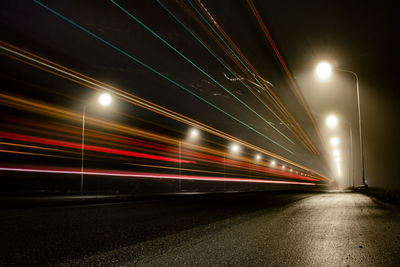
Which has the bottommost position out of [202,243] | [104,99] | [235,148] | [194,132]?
[202,243]

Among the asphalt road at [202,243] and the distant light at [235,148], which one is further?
the distant light at [235,148]

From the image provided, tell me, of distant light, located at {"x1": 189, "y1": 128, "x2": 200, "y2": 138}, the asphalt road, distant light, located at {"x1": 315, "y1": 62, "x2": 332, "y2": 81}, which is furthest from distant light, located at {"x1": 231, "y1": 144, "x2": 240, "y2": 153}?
the asphalt road

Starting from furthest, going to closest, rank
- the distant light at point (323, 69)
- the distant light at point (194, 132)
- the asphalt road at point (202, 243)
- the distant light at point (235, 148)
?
the distant light at point (235, 148)
the distant light at point (194, 132)
the distant light at point (323, 69)
the asphalt road at point (202, 243)

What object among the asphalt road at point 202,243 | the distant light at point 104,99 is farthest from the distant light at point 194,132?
the asphalt road at point 202,243

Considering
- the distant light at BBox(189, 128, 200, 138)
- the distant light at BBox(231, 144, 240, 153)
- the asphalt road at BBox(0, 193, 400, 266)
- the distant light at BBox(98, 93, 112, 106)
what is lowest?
the asphalt road at BBox(0, 193, 400, 266)

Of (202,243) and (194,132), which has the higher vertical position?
(194,132)

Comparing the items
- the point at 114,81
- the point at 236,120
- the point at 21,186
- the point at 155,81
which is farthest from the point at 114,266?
the point at 155,81

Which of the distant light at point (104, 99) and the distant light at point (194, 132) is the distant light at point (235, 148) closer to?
the distant light at point (194, 132)

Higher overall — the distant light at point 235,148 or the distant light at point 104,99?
the distant light at point 104,99

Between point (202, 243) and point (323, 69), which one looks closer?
point (202, 243)

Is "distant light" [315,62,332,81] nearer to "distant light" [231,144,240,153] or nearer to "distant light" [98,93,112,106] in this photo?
"distant light" [98,93,112,106]

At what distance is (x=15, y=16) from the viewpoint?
17100cm

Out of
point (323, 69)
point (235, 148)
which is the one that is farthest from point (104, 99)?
point (235, 148)

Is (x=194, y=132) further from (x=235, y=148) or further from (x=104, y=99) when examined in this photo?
(x=104, y=99)
